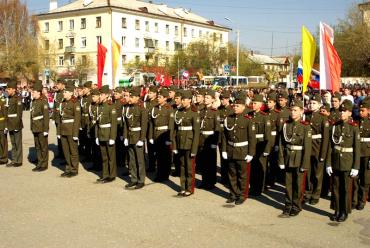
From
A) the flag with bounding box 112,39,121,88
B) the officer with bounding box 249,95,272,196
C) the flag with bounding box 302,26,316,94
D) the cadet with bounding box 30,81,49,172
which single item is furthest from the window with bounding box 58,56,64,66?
the officer with bounding box 249,95,272,196

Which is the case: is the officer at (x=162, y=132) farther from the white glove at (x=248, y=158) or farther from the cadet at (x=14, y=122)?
the cadet at (x=14, y=122)

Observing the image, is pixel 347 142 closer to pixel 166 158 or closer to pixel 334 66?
pixel 334 66

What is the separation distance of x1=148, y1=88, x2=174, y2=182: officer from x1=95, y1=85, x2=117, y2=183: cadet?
807 millimetres

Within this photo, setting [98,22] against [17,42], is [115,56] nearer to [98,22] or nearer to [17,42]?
[17,42]

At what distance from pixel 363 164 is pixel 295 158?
1.36m

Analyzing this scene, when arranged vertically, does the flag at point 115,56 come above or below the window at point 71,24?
below

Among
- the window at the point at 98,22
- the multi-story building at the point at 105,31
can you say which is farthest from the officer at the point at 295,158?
the window at the point at 98,22

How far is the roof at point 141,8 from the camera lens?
206ft

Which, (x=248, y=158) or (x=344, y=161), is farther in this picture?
A: (x=248, y=158)

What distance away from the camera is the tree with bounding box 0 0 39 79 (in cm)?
4716

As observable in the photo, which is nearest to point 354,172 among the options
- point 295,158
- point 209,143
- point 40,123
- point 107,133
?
point 295,158

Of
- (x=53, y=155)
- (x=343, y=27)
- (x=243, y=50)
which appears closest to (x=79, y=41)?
(x=243, y=50)

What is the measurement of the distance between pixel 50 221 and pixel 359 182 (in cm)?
506

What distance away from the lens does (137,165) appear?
363 inches
